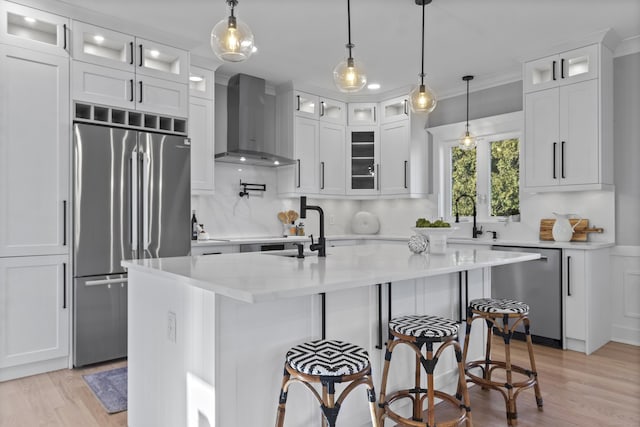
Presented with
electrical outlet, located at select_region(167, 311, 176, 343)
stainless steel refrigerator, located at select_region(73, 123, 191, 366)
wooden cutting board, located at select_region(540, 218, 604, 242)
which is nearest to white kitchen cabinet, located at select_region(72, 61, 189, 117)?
stainless steel refrigerator, located at select_region(73, 123, 191, 366)

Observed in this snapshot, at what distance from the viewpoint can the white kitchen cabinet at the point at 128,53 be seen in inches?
133

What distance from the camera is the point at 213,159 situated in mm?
4395

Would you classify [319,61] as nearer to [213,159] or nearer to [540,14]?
[213,159]

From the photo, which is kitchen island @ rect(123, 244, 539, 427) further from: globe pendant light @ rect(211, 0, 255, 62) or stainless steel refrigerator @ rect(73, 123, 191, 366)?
stainless steel refrigerator @ rect(73, 123, 191, 366)

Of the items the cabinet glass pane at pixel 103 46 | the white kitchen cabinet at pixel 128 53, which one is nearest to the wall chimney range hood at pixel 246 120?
the white kitchen cabinet at pixel 128 53

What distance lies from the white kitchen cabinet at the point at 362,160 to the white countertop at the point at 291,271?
124 inches

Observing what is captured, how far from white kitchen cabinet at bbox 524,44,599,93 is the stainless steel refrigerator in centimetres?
355

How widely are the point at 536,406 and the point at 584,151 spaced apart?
2435mm

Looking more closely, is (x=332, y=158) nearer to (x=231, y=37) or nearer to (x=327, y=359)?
(x=231, y=37)

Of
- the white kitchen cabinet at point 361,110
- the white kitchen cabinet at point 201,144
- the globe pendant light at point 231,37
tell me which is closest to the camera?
the globe pendant light at point 231,37

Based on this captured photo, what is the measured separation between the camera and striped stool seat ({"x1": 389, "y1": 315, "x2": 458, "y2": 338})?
197 cm

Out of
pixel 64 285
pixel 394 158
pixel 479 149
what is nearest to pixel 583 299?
pixel 479 149

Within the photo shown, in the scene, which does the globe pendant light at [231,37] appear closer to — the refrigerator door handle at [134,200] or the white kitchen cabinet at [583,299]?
the refrigerator door handle at [134,200]

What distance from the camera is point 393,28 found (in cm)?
362
